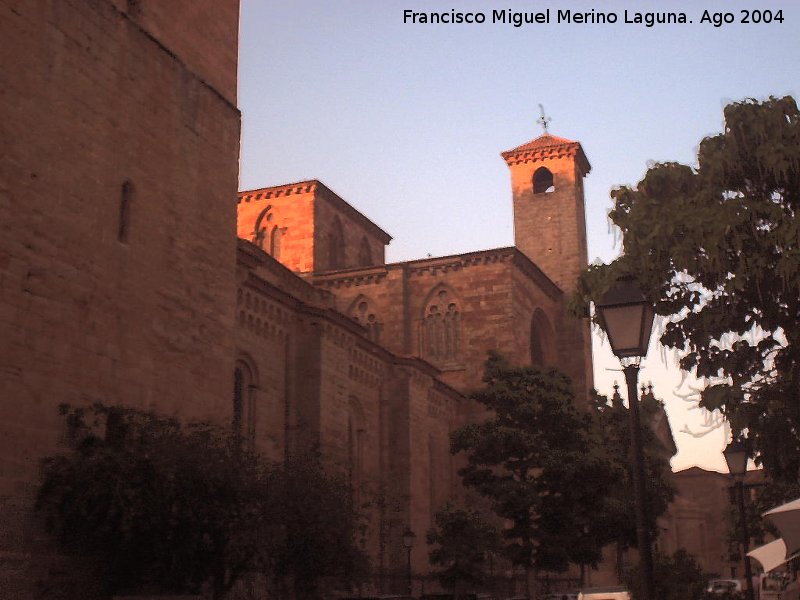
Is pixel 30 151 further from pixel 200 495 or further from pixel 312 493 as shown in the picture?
pixel 312 493

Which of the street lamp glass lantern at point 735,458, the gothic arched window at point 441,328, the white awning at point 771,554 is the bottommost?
the white awning at point 771,554

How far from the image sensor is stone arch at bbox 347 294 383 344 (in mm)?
42500

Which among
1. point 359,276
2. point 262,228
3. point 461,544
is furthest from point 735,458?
point 262,228

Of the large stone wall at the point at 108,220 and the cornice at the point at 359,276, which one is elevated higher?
the cornice at the point at 359,276

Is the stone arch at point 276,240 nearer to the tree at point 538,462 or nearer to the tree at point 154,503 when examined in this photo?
the tree at point 538,462

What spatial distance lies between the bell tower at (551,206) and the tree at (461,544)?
70.8ft

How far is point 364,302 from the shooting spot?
42906 mm

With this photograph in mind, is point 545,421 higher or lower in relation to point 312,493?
higher

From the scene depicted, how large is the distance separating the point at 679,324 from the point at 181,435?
7.29 m

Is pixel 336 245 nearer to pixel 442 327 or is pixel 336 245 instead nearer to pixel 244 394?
pixel 442 327

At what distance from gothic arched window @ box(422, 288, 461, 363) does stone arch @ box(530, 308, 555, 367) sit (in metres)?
5.12

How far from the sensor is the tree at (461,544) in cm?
2845

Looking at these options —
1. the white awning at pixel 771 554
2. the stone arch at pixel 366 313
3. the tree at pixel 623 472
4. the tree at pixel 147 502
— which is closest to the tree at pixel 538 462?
the tree at pixel 623 472

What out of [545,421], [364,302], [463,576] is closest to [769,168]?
[545,421]
